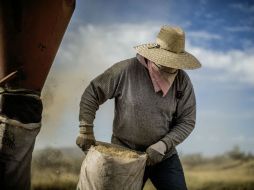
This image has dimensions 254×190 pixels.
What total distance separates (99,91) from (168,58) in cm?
56

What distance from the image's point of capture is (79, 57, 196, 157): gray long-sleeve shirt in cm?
395

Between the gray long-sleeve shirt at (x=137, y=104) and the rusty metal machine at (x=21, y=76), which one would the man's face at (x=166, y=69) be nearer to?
the gray long-sleeve shirt at (x=137, y=104)

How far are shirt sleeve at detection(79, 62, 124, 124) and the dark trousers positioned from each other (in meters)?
0.64

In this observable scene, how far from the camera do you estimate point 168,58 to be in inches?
154

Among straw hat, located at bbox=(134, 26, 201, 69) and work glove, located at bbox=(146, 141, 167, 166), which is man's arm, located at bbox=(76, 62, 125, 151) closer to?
straw hat, located at bbox=(134, 26, 201, 69)

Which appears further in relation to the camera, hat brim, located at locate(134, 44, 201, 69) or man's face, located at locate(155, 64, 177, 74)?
man's face, located at locate(155, 64, 177, 74)

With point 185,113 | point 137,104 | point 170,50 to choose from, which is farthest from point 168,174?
point 170,50

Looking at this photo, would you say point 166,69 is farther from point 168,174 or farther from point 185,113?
point 168,174

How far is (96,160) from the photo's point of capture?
11.8ft

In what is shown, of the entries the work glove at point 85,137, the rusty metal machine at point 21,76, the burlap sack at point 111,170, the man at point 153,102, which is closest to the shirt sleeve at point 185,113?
the man at point 153,102

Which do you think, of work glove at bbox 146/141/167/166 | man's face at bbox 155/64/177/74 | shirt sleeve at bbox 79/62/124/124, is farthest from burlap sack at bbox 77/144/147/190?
man's face at bbox 155/64/177/74

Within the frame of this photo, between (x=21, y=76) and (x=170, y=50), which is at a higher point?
(x=170, y=50)

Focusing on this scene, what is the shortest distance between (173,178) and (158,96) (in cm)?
63

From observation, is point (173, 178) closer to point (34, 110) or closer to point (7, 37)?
point (34, 110)
